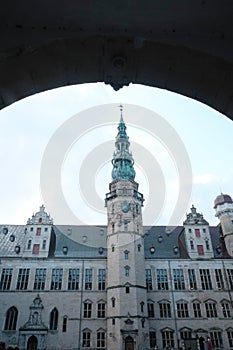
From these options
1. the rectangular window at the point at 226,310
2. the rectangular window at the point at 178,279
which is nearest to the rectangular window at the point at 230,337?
the rectangular window at the point at 226,310

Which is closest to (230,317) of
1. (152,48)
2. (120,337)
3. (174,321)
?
(174,321)

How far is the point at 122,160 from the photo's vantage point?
4203cm

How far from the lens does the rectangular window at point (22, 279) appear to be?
1293 inches

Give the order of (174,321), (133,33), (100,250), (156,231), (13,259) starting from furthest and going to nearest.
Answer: (156,231)
(100,250)
(13,259)
(174,321)
(133,33)

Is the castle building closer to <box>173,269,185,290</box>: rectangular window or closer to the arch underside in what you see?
<box>173,269,185,290</box>: rectangular window

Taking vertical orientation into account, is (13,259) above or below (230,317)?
above

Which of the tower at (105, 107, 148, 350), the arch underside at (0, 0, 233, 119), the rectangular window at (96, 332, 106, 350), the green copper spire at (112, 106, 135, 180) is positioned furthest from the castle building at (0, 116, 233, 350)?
the arch underside at (0, 0, 233, 119)

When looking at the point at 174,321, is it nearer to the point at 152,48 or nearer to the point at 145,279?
the point at 145,279

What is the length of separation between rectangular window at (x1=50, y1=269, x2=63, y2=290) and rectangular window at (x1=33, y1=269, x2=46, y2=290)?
1059 mm

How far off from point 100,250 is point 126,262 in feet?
18.1

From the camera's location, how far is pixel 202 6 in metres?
2.57

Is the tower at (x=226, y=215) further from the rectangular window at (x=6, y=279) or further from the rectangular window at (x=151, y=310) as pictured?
the rectangular window at (x=6, y=279)

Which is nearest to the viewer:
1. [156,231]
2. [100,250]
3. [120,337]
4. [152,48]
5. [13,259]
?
[152,48]

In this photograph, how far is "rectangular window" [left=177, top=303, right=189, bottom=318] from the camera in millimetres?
32469
